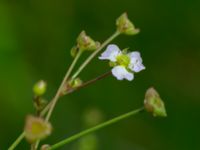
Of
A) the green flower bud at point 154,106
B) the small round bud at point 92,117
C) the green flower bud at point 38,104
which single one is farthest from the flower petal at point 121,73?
the small round bud at point 92,117

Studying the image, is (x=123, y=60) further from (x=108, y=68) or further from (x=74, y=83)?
(x=108, y=68)

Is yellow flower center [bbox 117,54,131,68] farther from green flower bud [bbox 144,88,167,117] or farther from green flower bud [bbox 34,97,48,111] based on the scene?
green flower bud [bbox 34,97,48,111]

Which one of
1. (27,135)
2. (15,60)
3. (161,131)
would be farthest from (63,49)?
(27,135)

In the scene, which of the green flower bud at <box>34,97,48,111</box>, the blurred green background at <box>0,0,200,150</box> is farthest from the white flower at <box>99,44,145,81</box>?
the blurred green background at <box>0,0,200,150</box>

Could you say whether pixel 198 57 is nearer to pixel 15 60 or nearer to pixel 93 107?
pixel 93 107

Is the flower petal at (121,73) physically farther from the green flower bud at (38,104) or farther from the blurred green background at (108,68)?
the blurred green background at (108,68)

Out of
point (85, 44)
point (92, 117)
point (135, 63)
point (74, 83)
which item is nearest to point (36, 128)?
point (74, 83)
